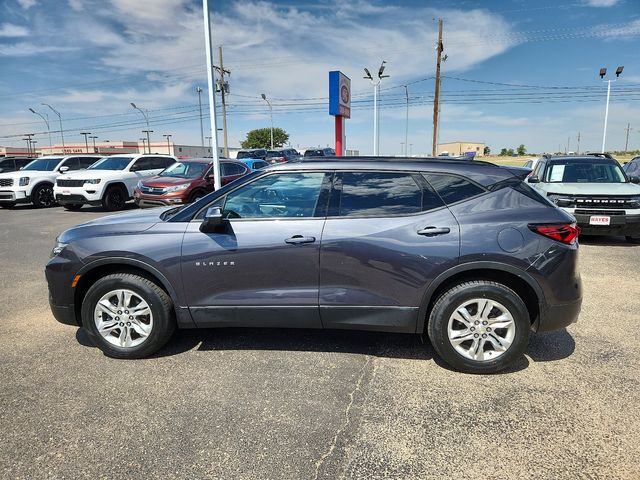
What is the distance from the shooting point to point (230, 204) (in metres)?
3.69

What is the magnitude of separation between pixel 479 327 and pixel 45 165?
1882 centimetres

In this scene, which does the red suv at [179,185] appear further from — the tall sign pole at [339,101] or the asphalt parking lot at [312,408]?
the asphalt parking lot at [312,408]

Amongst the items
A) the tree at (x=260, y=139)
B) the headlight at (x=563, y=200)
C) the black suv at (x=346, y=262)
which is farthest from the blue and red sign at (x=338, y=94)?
the tree at (x=260, y=139)

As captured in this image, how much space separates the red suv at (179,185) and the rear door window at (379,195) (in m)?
7.98

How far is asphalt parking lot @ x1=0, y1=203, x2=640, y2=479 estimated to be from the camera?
245 centimetres

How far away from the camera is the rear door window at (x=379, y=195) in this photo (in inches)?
137

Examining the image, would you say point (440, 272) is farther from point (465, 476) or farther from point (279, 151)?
point (279, 151)

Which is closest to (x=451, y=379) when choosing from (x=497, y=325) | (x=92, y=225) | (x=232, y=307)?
(x=497, y=325)

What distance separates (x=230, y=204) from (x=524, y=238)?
2.36 metres

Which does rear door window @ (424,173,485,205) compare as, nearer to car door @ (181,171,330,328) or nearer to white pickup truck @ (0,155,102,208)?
car door @ (181,171,330,328)

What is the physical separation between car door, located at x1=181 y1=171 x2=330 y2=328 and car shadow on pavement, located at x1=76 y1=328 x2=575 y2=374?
48cm

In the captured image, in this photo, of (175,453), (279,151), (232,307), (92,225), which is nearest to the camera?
(175,453)

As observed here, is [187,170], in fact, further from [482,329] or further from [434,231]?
[482,329]

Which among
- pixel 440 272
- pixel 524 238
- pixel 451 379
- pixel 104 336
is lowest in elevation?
pixel 451 379
